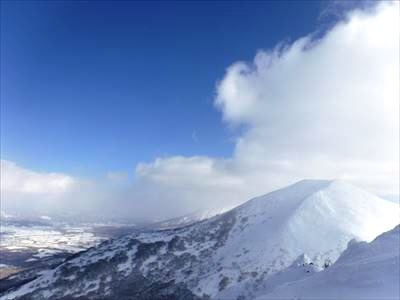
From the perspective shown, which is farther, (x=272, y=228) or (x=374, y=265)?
(x=272, y=228)

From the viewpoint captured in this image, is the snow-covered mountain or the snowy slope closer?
the snowy slope

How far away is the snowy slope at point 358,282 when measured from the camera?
1613 inches

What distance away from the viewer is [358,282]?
144 feet

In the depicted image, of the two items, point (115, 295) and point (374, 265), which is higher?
point (374, 265)

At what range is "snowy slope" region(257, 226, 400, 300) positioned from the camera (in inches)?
1613

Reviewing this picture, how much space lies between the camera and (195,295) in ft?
503

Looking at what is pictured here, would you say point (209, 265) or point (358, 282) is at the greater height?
point (358, 282)

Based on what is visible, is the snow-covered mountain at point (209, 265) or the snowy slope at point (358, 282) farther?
the snow-covered mountain at point (209, 265)

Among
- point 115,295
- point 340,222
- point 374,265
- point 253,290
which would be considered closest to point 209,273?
point 115,295

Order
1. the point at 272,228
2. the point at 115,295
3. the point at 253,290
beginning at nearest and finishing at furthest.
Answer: the point at 253,290, the point at 115,295, the point at 272,228

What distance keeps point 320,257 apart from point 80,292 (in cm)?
10225

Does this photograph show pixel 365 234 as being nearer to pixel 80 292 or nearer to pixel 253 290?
pixel 253 290

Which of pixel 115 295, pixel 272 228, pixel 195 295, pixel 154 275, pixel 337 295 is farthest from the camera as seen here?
pixel 272 228

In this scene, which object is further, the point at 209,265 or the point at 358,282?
the point at 209,265
